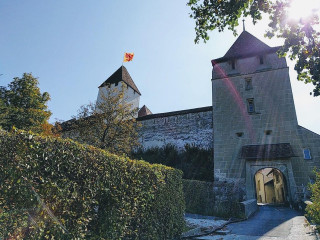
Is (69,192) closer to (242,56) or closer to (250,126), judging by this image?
(250,126)

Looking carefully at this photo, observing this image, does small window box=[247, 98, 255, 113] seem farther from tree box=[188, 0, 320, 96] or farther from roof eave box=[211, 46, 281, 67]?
tree box=[188, 0, 320, 96]

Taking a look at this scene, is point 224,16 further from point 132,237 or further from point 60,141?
point 132,237

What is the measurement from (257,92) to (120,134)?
11.5 metres

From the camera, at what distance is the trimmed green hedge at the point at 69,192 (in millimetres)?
2920

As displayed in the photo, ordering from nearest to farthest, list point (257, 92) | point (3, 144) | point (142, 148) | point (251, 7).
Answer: point (3, 144) → point (251, 7) → point (257, 92) → point (142, 148)

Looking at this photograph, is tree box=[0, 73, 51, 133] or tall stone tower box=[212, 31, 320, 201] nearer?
tall stone tower box=[212, 31, 320, 201]

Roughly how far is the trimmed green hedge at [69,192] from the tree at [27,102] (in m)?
17.6

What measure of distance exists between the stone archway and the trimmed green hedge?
39.8 feet

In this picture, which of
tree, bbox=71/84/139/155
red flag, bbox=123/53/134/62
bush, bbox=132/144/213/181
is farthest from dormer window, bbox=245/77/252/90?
red flag, bbox=123/53/134/62

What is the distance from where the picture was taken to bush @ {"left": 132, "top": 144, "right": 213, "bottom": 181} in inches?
691

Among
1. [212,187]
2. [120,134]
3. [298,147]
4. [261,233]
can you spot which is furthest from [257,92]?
[261,233]

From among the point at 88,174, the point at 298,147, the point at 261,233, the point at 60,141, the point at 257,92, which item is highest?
the point at 257,92

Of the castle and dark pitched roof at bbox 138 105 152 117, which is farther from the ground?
dark pitched roof at bbox 138 105 152 117

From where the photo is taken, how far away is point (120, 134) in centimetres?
1775
